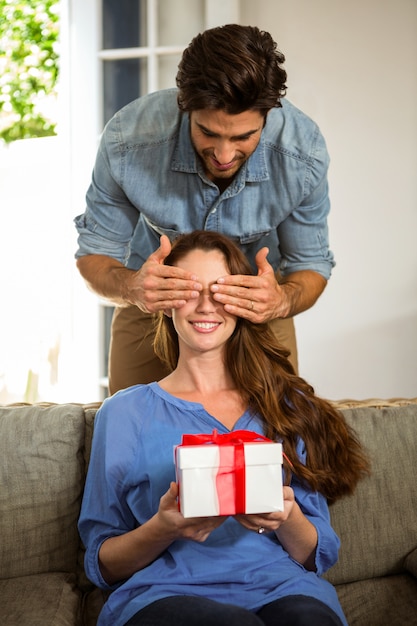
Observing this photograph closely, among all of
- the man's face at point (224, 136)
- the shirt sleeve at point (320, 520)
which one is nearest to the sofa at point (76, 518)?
the shirt sleeve at point (320, 520)

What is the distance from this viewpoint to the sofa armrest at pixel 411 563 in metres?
1.79

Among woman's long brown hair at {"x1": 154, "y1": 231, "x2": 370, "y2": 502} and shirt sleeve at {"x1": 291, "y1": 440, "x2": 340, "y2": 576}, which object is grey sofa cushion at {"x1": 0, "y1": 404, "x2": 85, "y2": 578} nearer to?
woman's long brown hair at {"x1": 154, "y1": 231, "x2": 370, "y2": 502}

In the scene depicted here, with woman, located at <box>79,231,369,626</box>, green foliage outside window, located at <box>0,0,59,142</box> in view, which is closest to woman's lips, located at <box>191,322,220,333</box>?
woman, located at <box>79,231,369,626</box>

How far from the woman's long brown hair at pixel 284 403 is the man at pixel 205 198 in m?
0.07

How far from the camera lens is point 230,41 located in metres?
1.61

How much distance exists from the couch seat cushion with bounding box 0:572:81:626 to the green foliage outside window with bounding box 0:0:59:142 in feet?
13.4

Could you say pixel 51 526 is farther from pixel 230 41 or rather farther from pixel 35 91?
pixel 35 91

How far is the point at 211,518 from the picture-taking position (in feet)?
4.37

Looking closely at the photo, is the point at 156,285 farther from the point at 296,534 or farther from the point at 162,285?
the point at 296,534

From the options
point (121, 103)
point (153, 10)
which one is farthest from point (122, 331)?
point (153, 10)

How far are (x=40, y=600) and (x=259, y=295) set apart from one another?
810 millimetres

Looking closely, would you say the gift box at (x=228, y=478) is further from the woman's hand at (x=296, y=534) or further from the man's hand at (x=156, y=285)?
the man's hand at (x=156, y=285)

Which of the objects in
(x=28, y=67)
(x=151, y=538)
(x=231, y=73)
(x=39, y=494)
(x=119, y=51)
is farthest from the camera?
(x=28, y=67)

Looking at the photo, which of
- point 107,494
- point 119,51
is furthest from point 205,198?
point 119,51
